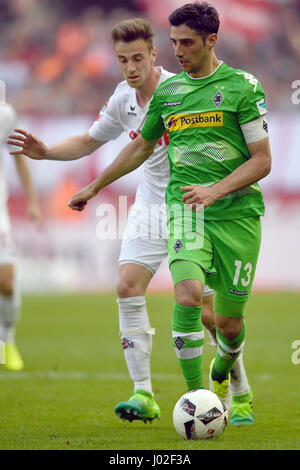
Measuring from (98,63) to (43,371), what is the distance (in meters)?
15.4

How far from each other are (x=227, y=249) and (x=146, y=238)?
3.09 ft

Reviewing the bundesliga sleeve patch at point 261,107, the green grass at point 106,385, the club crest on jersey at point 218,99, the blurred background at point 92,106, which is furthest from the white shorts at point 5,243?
the blurred background at point 92,106

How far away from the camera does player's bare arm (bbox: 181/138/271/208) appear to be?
16.3ft

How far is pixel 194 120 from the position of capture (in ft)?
17.1

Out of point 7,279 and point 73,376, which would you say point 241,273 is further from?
point 7,279

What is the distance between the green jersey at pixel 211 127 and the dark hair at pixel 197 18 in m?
0.27

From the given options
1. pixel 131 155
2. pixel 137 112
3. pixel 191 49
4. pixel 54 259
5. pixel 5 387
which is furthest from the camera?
pixel 54 259

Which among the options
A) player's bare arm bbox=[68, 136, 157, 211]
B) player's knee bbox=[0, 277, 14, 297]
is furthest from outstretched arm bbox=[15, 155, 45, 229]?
player's bare arm bbox=[68, 136, 157, 211]

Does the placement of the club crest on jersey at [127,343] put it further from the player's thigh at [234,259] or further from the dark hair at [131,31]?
the dark hair at [131,31]

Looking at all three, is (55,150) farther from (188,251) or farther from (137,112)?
(188,251)

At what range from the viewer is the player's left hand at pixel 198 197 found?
4941mm

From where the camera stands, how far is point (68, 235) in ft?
61.5

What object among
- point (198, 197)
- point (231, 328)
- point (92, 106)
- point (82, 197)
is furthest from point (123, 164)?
point (92, 106)

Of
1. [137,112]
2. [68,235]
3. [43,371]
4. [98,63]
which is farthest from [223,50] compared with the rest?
[137,112]
